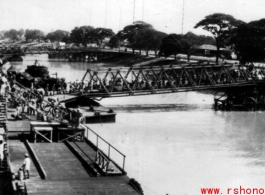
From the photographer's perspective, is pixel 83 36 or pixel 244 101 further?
pixel 83 36

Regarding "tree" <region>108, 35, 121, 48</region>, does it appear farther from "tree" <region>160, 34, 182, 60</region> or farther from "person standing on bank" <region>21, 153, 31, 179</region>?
"person standing on bank" <region>21, 153, 31, 179</region>

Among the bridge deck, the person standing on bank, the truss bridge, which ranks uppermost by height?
the truss bridge

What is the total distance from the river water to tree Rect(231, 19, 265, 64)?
2303 centimetres

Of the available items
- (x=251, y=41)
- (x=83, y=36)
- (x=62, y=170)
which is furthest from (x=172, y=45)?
(x=83, y=36)

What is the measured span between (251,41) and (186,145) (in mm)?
45337

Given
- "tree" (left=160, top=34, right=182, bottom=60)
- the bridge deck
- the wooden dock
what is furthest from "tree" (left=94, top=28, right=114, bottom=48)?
the bridge deck

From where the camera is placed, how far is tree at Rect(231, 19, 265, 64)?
7338cm

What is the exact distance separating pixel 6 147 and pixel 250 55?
190 ft

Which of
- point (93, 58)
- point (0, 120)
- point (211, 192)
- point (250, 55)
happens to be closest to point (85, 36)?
point (93, 58)

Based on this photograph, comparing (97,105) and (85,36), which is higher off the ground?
(85,36)

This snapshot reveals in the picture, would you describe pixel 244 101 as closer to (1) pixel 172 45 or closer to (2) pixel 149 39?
(1) pixel 172 45

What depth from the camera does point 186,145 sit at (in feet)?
109

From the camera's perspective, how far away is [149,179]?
24.6 meters

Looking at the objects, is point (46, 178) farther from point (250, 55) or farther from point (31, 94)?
point (250, 55)
